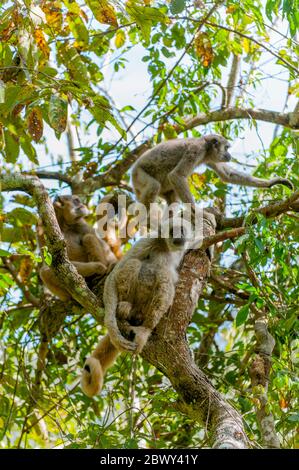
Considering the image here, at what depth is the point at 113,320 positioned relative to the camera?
516 centimetres

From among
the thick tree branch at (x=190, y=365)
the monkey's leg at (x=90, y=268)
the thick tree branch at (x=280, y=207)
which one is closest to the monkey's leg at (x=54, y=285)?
the monkey's leg at (x=90, y=268)

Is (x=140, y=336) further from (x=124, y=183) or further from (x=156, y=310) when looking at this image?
(x=124, y=183)

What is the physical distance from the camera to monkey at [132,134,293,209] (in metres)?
7.91

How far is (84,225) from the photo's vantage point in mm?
7879

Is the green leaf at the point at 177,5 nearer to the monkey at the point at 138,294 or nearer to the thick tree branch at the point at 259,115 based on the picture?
the monkey at the point at 138,294

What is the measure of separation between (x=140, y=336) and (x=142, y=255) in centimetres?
125

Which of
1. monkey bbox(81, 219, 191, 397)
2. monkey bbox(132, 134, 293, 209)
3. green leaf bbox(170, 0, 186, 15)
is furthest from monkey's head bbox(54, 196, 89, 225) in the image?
green leaf bbox(170, 0, 186, 15)

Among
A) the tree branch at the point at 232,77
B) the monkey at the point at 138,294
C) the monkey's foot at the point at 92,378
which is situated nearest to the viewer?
the monkey at the point at 138,294

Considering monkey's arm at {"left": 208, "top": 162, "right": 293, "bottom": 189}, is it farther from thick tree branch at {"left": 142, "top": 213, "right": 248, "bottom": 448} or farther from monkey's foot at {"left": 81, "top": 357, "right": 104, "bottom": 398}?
monkey's foot at {"left": 81, "top": 357, "right": 104, "bottom": 398}

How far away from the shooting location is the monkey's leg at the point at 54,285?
6828 millimetres

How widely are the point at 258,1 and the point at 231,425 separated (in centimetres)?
423

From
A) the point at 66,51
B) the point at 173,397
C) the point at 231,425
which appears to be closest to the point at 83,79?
the point at 66,51

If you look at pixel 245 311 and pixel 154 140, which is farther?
pixel 154 140
